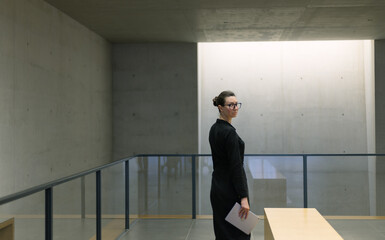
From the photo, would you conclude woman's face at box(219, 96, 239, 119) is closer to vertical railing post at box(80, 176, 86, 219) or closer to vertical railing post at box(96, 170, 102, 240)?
vertical railing post at box(80, 176, 86, 219)

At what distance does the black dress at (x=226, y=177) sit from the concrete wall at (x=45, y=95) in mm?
2421

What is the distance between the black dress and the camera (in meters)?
2.80

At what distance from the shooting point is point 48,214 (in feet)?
9.16

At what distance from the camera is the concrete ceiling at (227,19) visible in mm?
5594

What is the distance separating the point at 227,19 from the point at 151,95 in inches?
101

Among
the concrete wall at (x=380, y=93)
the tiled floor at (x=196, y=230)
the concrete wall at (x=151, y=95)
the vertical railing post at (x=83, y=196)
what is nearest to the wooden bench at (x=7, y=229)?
the vertical railing post at (x=83, y=196)

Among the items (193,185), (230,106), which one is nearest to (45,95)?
(193,185)

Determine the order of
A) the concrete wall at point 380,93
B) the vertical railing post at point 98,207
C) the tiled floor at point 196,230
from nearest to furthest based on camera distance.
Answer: the vertical railing post at point 98,207 < the tiled floor at point 196,230 < the concrete wall at point 380,93

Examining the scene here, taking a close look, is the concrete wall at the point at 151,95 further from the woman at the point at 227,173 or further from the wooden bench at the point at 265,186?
the woman at the point at 227,173

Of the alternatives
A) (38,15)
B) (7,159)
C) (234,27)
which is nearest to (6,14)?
(38,15)

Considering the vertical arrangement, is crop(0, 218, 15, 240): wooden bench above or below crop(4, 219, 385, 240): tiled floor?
above

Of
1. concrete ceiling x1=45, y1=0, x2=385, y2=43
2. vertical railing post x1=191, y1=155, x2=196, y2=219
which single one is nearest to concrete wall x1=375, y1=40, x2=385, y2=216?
concrete ceiling x1=45, y1=0, x2=385, y2=43

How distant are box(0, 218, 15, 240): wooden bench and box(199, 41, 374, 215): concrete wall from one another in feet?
21.8

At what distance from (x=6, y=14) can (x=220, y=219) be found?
3.02 metres
